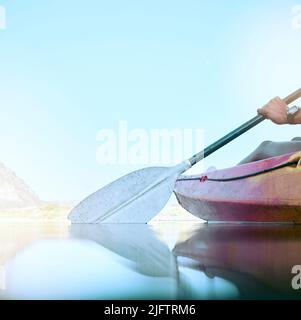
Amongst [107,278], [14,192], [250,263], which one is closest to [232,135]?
[14,192]

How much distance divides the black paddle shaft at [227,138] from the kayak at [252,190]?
0.16m

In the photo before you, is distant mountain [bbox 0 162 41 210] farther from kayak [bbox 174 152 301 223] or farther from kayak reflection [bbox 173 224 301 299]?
kayak reflection [bbox 173 224 301 299]

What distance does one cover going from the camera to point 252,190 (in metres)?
2.00

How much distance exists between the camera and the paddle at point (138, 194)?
6.06ft

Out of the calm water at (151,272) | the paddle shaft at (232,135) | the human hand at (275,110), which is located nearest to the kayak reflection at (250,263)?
the calm water at (151,272)

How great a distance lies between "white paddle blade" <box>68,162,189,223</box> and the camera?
1866 mm

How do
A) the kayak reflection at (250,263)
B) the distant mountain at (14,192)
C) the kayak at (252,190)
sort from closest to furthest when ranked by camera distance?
the kayak reflection at (250,263) < the distant mountain at (14,192) < the kayak at (252,190)

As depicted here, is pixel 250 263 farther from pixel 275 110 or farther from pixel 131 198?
pixel 131 198

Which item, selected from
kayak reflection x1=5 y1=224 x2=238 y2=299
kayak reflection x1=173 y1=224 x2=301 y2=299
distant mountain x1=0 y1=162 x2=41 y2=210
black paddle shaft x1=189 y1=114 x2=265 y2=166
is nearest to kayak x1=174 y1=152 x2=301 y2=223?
black paddle shaft x1=189 y1=114 x2=265 y2=166

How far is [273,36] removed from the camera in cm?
181

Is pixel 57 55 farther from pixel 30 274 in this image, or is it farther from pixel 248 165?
pixel 30 274

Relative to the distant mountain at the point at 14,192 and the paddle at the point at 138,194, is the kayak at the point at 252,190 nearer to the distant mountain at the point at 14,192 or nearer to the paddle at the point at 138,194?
the paddle at the point at 138,194

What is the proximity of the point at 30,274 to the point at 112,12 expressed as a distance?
129cm

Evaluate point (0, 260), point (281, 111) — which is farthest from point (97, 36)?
point (0, 260)
